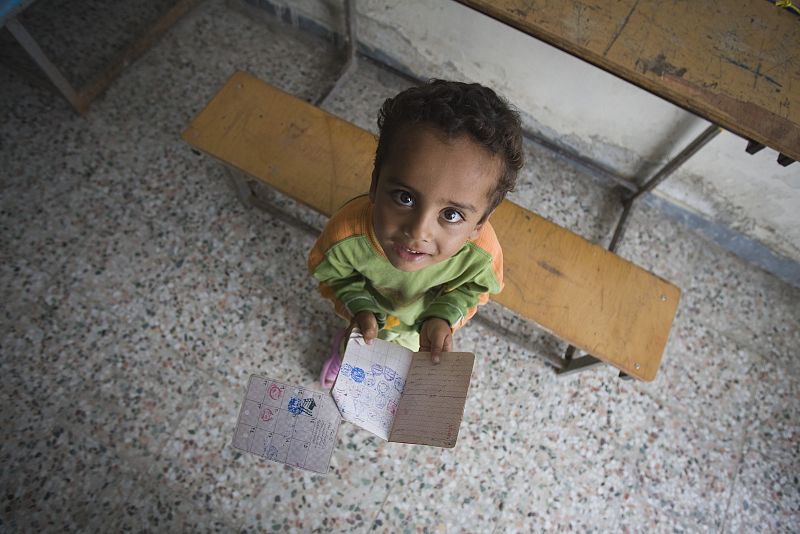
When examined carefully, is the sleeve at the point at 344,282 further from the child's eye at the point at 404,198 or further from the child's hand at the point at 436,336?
the child's eye at the point at 404,198

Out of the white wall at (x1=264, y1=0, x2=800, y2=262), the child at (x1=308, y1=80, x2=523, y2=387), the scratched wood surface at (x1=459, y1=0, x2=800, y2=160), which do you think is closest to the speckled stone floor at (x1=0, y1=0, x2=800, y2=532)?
the white wall at (x1=264, y1=0, x2=800, y2=262)

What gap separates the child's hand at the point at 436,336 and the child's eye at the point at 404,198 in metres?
0.37

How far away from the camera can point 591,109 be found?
6.82 ft

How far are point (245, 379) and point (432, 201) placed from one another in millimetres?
1146

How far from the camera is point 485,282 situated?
1.21 m

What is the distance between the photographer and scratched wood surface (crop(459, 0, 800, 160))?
1.20 meters

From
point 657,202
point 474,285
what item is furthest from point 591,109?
point 474,285

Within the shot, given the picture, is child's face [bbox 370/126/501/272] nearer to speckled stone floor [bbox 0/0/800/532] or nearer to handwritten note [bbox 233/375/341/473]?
handwritten note [bbox 233/375/341/473]

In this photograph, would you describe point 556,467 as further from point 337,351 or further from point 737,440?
point 337,351

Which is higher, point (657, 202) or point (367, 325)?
point (657, 202)

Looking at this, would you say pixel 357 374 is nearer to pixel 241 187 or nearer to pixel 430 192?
pixel 430 192

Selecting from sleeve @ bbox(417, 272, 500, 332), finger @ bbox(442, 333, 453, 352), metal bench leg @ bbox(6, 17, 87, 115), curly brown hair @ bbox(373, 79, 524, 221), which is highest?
curly brown hair @ bbox(373, 79, 524, 221)

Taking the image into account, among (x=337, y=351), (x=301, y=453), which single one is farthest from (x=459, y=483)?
(x=301, y=453)

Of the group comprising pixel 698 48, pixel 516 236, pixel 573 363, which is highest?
pixel 698 48
